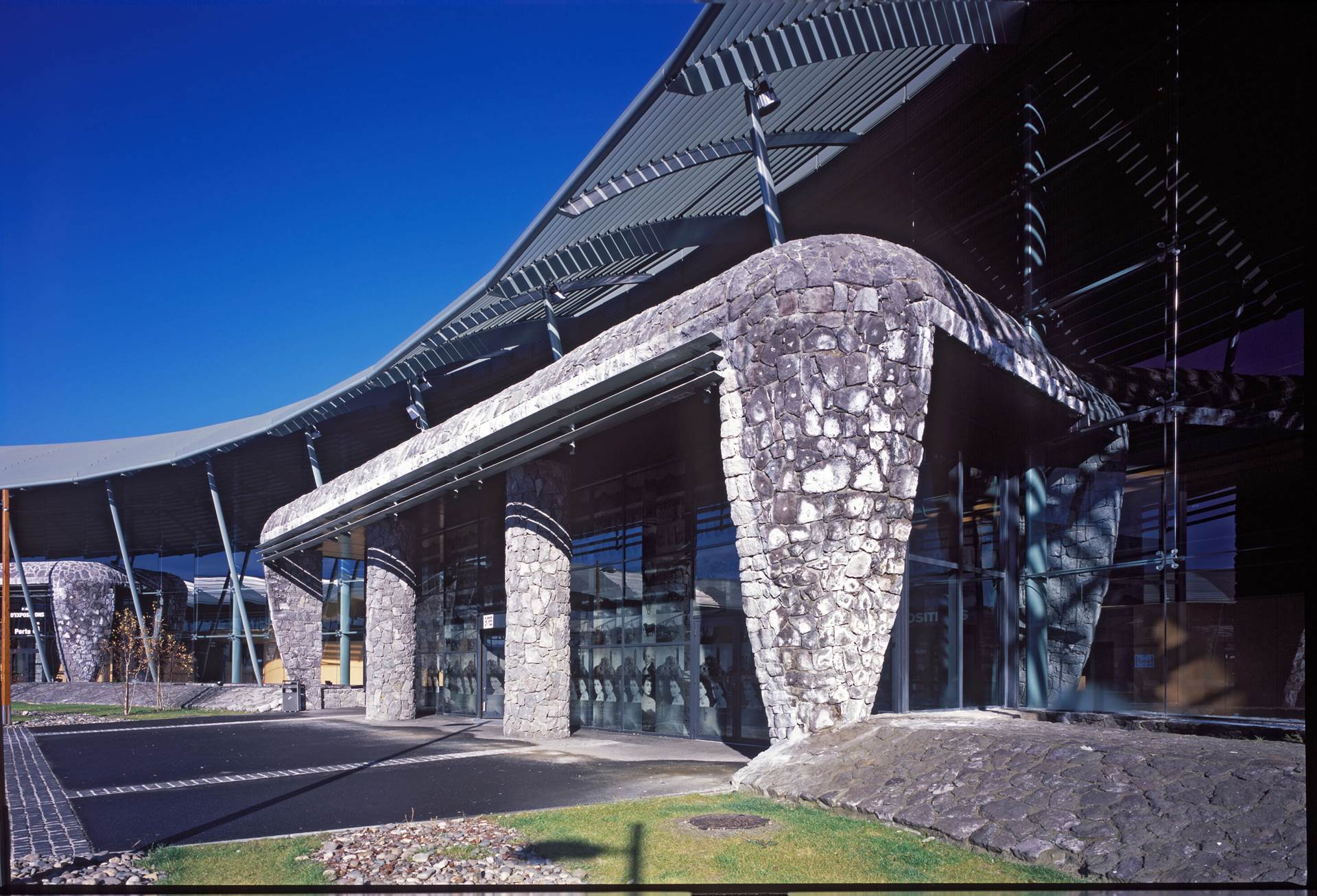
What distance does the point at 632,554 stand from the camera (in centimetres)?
2086

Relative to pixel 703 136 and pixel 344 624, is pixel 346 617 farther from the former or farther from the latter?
pixel 703 136

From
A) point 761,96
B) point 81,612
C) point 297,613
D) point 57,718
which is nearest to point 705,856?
point 761,96

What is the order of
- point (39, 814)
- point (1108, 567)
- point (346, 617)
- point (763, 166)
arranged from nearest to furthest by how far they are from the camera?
point (39, 814) < point (1108, 567) < point (763, 166) < point (346, 617)

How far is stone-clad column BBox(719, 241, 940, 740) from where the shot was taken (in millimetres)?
11578

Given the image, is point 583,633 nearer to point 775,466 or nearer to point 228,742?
point 228,742

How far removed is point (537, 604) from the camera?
61.8ft

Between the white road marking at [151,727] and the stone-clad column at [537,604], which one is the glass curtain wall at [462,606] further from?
the stone-clad column at [537,604]

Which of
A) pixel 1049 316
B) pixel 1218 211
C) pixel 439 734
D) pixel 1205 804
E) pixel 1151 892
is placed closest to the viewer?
pixel 1151 892

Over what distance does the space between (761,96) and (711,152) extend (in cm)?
160

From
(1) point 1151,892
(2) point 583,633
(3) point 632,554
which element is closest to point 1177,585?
(1) point 1151,892

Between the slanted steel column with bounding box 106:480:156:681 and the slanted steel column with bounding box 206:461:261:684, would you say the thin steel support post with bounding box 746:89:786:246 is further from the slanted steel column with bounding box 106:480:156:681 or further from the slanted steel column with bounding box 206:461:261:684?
the slanted steel column with bounding box 106:480:156:681

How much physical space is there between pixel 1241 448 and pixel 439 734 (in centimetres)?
1644

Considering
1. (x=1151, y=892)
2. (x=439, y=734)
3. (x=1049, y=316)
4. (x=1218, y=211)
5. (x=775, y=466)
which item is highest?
(x=1218, y=211)

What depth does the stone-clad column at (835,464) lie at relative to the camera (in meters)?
11.6
